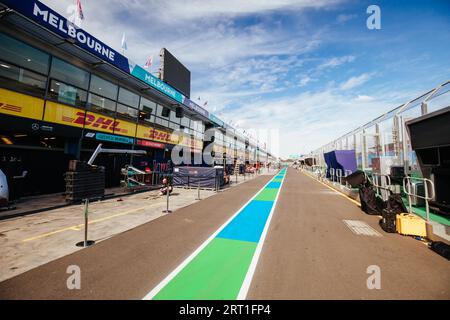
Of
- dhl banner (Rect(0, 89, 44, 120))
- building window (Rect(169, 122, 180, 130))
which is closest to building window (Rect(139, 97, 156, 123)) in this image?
building window (Rect(169, 122, 180, 130))

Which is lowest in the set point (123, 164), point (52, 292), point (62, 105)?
point (52, 292)

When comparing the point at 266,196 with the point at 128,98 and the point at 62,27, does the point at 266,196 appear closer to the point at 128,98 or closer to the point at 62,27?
the point at 128,98

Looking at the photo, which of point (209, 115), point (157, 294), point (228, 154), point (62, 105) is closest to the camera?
point (157, 294)

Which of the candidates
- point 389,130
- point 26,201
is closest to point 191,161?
point 26,201

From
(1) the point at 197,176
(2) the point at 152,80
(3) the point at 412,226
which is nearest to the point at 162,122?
(2) the point at 152,80

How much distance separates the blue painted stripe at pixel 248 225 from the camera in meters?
5.62

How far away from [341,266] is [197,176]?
41.5 ft

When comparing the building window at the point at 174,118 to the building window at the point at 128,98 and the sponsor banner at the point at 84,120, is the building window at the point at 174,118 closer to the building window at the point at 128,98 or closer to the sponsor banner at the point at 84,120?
the building window at the point at 128,98

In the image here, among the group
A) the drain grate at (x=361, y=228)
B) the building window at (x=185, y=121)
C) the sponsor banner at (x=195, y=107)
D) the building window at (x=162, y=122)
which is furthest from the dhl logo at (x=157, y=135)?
the drain grate at (x=361, y=228)

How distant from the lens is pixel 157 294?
299cm

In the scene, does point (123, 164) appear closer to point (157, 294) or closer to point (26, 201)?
point (26, 201)
